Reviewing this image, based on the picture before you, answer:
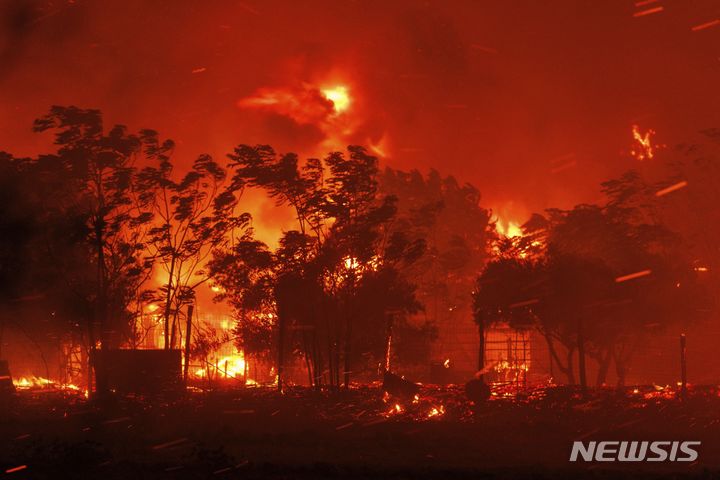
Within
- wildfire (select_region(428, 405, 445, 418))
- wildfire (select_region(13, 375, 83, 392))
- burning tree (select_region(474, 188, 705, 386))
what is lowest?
wildfire (select_region(428, 405, 445, 418))

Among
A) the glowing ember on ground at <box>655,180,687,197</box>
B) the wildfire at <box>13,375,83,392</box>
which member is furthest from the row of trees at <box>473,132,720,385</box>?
the wildfire at <box>13,375,83,392</box>

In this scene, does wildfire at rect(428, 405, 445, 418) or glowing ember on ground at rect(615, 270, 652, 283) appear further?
glowing ember on ground at rect(615, 270, 652, 283)

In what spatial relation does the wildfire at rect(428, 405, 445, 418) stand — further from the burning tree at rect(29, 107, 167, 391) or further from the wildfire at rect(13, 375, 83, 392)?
the wildfire at rect(13, 375, 83, 392)

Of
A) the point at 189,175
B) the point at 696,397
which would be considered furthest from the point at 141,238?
the point at 696,397

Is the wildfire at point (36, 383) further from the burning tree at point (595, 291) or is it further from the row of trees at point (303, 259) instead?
the burning tree at point (595, 291)

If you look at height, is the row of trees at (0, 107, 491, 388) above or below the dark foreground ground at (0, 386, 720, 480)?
above

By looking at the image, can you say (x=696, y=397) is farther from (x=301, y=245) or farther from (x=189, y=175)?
(x=189, y=175)

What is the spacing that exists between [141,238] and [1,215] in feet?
21.9

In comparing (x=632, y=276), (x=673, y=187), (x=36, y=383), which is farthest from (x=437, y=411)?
(x=673, y=187)

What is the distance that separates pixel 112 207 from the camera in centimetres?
3409

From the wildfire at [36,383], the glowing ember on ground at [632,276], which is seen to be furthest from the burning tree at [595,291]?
the wildfire at [36,383]

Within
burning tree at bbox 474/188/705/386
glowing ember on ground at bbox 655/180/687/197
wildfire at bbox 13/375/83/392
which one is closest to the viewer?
burning tree at bbox 474/188/705/386

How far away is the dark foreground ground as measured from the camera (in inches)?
566

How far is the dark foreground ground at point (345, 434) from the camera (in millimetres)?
14367
